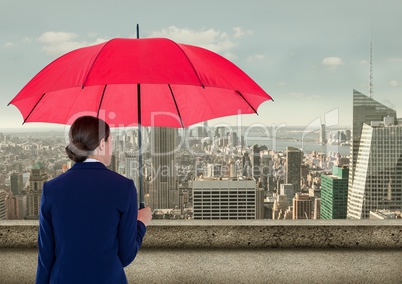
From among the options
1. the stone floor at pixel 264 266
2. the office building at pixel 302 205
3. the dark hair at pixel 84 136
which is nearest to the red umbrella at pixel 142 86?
the dark hair at pixel 84 136

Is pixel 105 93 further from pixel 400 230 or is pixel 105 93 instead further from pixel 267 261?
pixel 400 230

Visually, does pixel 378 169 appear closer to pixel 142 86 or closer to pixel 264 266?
pixel 264 266

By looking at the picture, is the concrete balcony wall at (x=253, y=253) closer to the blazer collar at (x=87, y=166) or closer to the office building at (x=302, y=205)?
the office building at (x=302, y=205)

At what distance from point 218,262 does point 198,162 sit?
5.00ft

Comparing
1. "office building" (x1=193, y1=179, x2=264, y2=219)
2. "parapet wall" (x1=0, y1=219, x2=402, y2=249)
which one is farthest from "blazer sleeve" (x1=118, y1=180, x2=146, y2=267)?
"office building" (x1=193, y1=179, x2=264, y2=219)

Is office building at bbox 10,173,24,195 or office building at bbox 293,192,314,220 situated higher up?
office building at bbox 10,173,24,195

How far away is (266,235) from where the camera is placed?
2891 millimetres

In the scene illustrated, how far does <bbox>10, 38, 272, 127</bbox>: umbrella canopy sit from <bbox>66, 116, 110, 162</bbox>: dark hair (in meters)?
0.31

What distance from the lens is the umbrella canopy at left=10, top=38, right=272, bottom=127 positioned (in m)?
1.79

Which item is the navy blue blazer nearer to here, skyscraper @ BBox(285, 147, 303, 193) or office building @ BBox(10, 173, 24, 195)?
office building @ BBox(10, 173, 24, 195)

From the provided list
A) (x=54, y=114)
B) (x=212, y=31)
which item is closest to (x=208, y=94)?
(x=54, y=114)

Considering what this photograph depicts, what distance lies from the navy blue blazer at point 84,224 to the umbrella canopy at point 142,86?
45cm

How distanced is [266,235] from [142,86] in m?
1.29

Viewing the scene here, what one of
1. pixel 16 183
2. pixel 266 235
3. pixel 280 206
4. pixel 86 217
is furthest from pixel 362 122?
pixel 86 217
